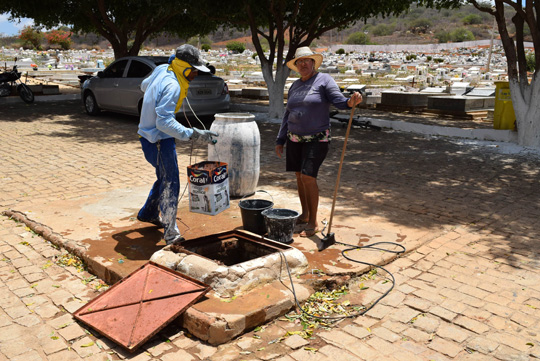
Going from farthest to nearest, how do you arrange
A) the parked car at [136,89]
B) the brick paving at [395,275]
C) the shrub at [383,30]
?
the shrub at [383,30] → the parked car at [136,89] → the brick paving at [395,275]

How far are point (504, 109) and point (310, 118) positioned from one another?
795 centimetres

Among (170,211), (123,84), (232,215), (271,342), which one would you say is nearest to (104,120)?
(123,84)

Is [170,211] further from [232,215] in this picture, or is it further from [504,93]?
[504,93]

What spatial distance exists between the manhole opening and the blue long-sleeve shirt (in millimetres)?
1002

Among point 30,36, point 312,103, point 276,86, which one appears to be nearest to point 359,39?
point 30,36

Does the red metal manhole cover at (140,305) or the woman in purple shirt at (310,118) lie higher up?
the woman in purple shirt at (310,118)

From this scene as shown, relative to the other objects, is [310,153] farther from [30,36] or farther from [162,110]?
[30,36]

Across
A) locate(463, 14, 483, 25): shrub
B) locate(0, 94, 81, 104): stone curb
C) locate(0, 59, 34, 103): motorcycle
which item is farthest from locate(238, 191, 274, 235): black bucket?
locate(463, 14, 483, 25): shrub

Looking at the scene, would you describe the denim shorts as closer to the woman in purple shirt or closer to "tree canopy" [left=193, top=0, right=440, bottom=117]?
the woman in purple shirt

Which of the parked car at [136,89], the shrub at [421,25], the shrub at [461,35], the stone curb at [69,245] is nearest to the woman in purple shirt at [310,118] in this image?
the stone curb at [69,245]

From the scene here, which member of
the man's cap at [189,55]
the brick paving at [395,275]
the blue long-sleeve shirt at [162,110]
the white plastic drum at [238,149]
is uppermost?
the man's cap at [189,55]

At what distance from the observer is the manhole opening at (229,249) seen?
4.65 metres

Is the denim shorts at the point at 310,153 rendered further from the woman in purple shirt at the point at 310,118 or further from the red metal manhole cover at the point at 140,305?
the red metal manhole cover at the point at 140,305

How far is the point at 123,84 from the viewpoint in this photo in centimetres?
1328
